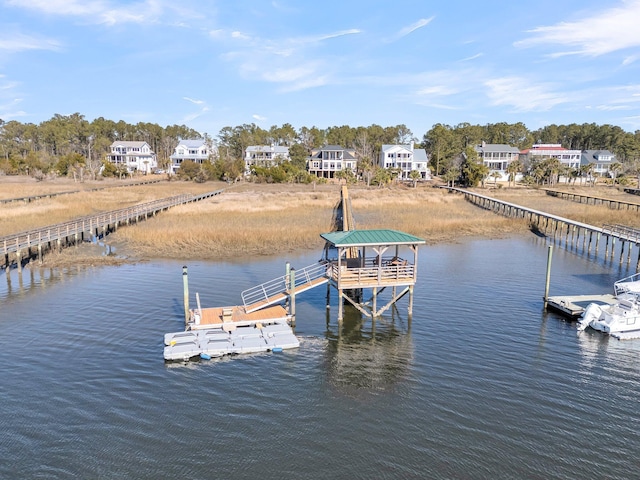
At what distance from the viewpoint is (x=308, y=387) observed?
17391 millimetres

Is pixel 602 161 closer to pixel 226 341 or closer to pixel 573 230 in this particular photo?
pixel 573 230

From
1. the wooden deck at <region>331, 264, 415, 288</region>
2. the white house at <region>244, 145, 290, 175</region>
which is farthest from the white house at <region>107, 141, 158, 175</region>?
the wooden deck at <region>331, 264, 415, 288</region>

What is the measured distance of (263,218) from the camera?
54875 mm

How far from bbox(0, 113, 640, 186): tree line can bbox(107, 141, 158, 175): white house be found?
485 cm

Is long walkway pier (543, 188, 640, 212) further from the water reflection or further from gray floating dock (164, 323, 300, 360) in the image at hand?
gray floating dock (164, 323, 300, 360)

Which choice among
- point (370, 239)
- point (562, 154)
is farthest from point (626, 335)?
point (562, 154)

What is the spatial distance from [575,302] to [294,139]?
139093 millimetres

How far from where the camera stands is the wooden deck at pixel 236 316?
71.7ft

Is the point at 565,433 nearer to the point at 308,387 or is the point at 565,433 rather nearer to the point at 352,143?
the point at 308,387

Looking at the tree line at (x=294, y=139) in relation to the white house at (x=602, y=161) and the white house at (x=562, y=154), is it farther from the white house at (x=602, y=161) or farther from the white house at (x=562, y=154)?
the white house at (x=562, y=154)

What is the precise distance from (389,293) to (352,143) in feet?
425

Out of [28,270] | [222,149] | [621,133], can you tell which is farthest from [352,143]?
[28,270]

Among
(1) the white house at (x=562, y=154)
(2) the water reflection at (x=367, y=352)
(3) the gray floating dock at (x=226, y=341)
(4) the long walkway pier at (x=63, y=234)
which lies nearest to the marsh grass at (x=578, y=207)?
(1) the white house at (x=562, y=154)

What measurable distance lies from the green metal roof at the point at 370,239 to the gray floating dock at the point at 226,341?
16.2 ft
